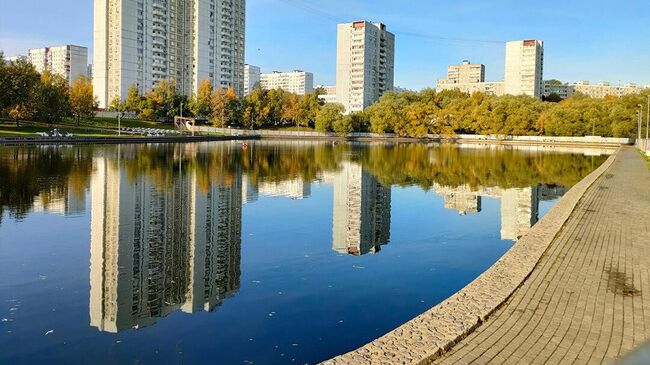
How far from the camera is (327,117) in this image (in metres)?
108

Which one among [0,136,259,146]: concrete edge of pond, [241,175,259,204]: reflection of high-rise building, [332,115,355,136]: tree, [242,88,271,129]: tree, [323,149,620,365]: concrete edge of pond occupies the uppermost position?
[242,88,271,129]: tree

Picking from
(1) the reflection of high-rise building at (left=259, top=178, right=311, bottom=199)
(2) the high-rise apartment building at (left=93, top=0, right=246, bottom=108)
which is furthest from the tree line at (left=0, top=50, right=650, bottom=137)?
(1) the reflection of high-rise building at (left=259, top=178, right=311, bottom=199)

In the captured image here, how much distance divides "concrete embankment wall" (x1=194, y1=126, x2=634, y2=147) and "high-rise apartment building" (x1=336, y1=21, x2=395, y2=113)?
30241 mm

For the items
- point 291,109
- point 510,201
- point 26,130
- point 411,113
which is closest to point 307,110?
point 291,109

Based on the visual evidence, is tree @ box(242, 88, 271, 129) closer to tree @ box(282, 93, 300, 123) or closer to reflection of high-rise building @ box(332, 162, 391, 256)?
tree @ box(282, 93, 300, 123)

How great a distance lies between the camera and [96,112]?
94.9 meters

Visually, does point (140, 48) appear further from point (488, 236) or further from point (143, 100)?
point (488, 236)

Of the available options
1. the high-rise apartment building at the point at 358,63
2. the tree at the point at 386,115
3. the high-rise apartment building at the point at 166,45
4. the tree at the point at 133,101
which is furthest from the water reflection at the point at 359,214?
the high-rise apartment building at the point at 358,63

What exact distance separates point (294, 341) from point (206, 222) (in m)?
8.56

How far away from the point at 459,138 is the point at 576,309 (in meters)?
106

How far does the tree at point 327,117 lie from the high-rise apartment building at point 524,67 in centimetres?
7615

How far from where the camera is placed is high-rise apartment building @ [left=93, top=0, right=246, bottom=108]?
100188mm

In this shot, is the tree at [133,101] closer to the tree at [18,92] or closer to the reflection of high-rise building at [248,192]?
the tree at [18,92]

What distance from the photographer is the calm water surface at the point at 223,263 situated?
731 centimetres
